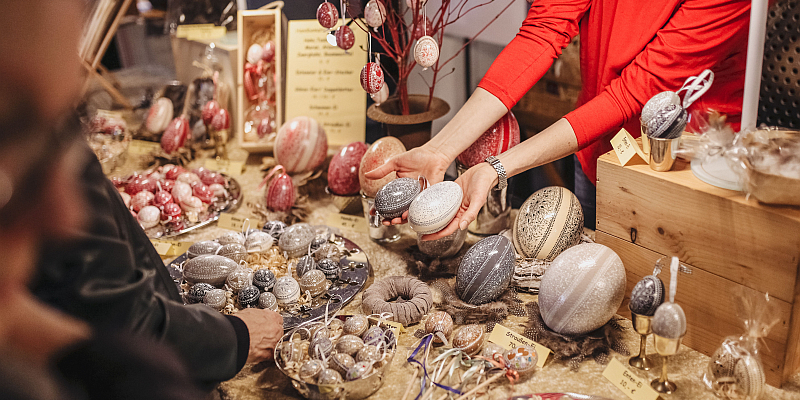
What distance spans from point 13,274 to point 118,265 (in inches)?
7.9

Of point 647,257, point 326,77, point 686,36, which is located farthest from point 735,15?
point 326,77

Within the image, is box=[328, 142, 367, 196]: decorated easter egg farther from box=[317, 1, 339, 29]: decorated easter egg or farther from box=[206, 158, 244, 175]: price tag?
box=[206, 158, 244, 175]: price tag

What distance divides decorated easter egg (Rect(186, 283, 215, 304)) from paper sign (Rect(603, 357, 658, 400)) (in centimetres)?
104

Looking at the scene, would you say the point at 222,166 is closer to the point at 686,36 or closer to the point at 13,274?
the point at 686,36

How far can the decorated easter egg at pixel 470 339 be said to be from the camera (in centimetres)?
130

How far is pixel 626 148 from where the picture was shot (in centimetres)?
133

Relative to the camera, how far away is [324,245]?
177cm

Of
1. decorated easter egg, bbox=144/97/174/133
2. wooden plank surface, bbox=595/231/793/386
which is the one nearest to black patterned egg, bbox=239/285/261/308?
wooden plank surface, bbox=595/231/793/386

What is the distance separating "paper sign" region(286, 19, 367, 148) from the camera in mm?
2684

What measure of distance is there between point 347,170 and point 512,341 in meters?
1.04

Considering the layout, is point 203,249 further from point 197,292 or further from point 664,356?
point 664,356

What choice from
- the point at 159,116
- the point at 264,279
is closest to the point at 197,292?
the point at 264,279

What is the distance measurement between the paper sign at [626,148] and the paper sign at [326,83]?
154 cm

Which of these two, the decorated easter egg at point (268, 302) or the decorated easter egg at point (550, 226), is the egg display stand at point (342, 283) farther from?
the decorated easter egg at point (550, 226)
